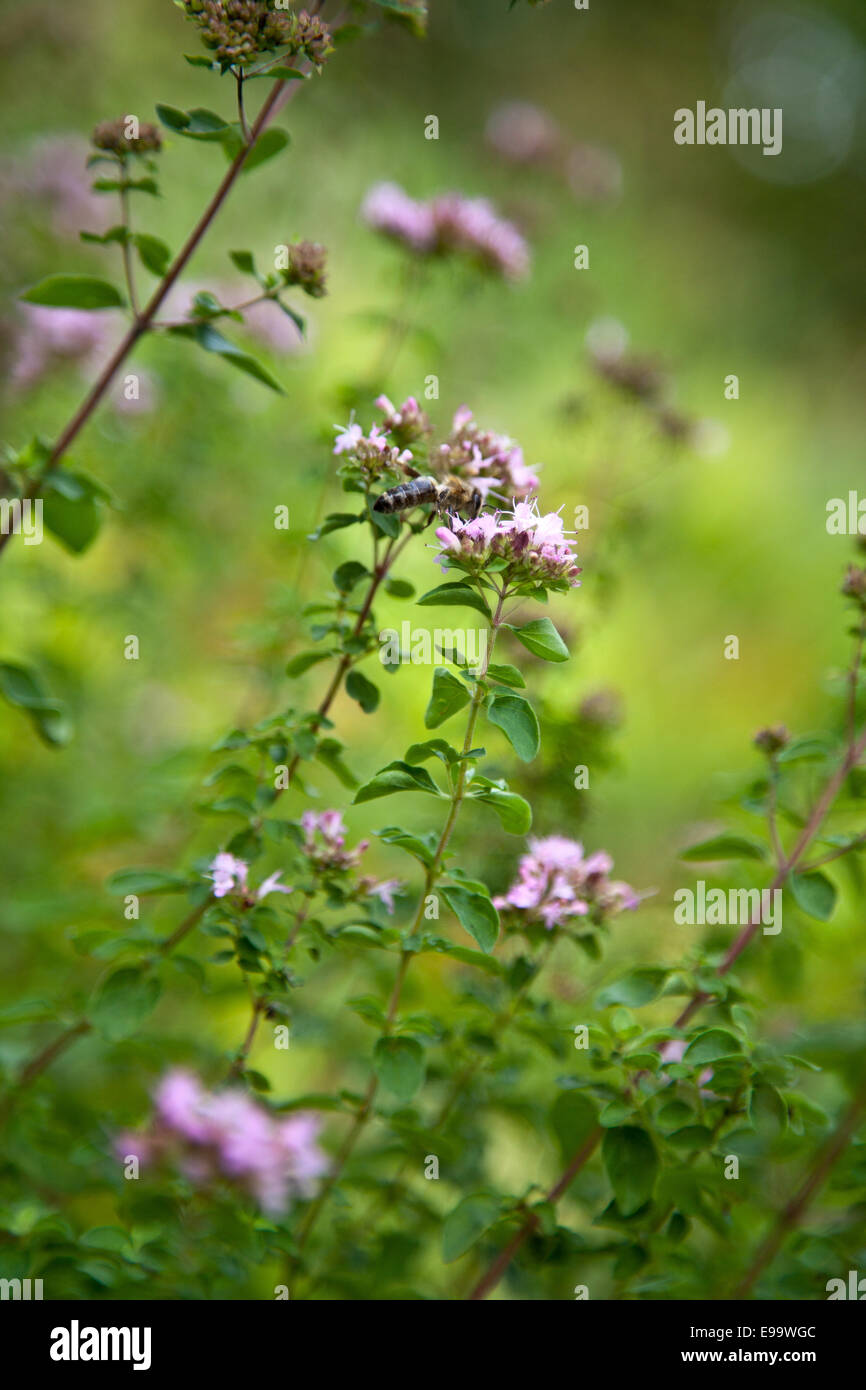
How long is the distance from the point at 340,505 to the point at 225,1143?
4.01ft

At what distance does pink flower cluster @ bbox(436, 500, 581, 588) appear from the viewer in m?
0.94

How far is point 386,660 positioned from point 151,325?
1.64 ft

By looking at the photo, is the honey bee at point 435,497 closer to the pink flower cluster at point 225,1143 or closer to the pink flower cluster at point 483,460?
the pink flower cluster at point 483,460

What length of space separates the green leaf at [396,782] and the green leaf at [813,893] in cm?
46

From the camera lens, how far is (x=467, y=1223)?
3.58ft

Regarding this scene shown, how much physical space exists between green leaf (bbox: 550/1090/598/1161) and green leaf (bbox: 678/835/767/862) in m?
0.31

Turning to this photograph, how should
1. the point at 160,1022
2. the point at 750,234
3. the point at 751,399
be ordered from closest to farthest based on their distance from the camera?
1. the point at 160,1022
2. the point at 751,399
3. the point at 750,234

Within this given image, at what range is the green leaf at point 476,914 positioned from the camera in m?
0.98

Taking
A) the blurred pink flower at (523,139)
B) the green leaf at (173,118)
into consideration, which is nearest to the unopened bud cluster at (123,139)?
the green leaf at (173,118)

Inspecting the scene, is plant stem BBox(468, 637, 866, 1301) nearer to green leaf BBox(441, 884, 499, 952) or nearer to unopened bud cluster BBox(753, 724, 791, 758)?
unopened bud cluster BBox(753, 724, 791, 758)

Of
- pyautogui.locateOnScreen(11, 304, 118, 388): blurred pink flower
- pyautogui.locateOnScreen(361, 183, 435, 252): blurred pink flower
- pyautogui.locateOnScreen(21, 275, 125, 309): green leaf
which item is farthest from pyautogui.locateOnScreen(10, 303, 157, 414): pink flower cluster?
pyautogui.locateOnScreen(21, 275, 125, 309): green leaf

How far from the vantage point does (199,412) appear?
1.97m

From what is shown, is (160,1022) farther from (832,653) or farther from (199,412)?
(832,653)
